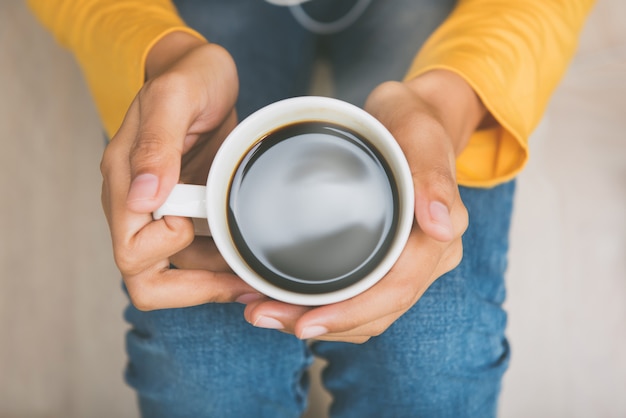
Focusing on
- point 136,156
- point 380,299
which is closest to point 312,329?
point 380,299

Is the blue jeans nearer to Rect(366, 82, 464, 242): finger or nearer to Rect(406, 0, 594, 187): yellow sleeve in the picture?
Rect(406, 0, 594, 187): yellow sleeve

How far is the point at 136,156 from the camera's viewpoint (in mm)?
425

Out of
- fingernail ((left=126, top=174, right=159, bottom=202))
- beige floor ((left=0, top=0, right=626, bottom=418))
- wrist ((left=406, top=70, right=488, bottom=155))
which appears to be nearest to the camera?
fingernail ((left=126, top=174, right=159, bottom=202))

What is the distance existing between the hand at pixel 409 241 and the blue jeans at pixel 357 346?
0.12 metres

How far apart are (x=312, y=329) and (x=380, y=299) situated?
55 millimetres

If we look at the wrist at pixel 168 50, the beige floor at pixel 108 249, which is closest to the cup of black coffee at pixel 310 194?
the wrist at pixel 168 50

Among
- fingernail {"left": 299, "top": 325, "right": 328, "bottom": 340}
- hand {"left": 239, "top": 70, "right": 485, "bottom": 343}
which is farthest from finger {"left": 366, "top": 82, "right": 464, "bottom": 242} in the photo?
fingernail {"left": 299, "top": 325, "right": 328, "bottom": 340}

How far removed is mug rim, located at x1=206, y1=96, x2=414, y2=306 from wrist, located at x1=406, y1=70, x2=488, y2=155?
0.10 meters

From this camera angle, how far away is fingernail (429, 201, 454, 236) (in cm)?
42

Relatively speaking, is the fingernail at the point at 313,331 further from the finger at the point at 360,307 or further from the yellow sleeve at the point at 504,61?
the yellow sleeve at the point at 504,61

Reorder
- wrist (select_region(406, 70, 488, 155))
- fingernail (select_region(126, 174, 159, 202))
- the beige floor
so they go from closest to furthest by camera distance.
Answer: fingernail (select_region(126, 174, 159, 202))
wrist (select_region(406, 70, 488, 155))
the beige floor

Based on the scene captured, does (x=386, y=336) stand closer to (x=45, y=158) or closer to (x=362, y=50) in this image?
(x=362, y=50)

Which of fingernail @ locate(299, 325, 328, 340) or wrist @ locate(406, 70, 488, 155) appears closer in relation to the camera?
fingernail @ locate(299, 325, 328, 340)

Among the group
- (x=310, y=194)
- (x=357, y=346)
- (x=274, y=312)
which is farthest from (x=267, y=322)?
(x=357, y=346)
